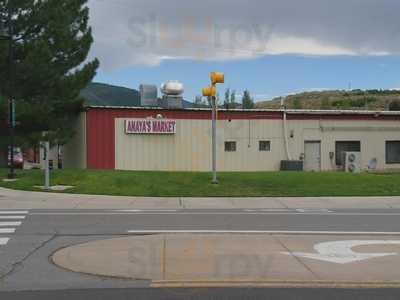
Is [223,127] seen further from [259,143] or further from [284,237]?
[284,237]

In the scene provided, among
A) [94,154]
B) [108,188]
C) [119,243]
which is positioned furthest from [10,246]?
[94,154]

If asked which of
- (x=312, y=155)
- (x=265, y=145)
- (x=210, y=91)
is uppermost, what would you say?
(x=210, y=91)

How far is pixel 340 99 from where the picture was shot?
10094 centimetres

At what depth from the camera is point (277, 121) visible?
36406 mm

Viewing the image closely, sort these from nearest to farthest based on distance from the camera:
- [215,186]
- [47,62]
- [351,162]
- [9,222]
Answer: [9,222] → [215,186] → [47,62] → [351,162]

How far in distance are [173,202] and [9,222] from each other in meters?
6.67

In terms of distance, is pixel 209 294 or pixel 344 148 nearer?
pixel 209 294

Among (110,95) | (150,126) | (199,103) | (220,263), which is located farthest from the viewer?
(199,103)

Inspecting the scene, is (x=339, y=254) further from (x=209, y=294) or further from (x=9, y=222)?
(x=9, y=222)

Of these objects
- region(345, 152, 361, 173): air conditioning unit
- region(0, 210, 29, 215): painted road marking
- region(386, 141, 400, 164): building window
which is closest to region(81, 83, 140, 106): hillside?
region(345, 152, 361, 173): air conditioning unit

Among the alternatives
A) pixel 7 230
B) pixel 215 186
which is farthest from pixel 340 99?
pixel 7 230

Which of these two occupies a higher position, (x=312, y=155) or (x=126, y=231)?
(x=312, y=155)

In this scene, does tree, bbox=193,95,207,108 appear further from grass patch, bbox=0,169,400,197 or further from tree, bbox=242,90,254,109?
grass patch, bbox=0,169,400,197

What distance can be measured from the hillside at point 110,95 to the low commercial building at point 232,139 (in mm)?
2842
